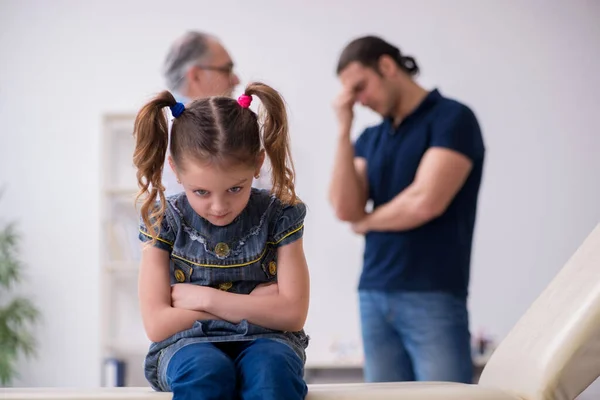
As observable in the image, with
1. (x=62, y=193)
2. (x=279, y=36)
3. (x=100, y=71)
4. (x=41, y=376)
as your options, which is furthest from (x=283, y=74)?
(x=41, y=376)

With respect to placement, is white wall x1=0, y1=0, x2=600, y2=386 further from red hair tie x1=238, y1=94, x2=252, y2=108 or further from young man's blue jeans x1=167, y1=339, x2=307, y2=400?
young man's blue jeans x1=167, y1=339, x2=307, y2=400

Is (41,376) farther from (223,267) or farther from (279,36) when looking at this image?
(223,267)

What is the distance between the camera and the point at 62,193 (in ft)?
15.8

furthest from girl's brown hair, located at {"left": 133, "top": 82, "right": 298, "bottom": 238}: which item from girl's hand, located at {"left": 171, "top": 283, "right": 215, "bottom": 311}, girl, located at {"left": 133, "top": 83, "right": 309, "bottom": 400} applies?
girl's hand, located at {"left": 171, "top": 283, "right": 215, "bottom": 311}

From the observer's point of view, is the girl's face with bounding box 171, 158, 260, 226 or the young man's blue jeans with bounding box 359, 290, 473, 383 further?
the young man's blue jeans with bounding box 359, 290, 473, 383

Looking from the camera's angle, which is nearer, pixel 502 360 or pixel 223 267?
pixel 223 267

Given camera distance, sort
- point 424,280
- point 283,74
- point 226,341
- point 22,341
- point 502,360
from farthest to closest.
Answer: point 283,74, point 22,341, point 424,280, point 502,360, point 226,341

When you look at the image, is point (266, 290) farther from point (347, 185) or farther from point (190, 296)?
point (347, 185)

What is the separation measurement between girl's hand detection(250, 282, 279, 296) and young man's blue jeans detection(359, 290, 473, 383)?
881 mm

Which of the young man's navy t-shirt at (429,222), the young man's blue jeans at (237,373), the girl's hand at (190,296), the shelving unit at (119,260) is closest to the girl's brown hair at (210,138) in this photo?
the girl's hand at (190,296)

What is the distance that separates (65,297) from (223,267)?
3503mm

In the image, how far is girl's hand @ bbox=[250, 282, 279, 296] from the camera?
4.85 ft

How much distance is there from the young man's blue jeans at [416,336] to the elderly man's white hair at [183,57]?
0.81m

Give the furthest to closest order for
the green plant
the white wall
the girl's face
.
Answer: the white wall
the green plant
the girl's face
